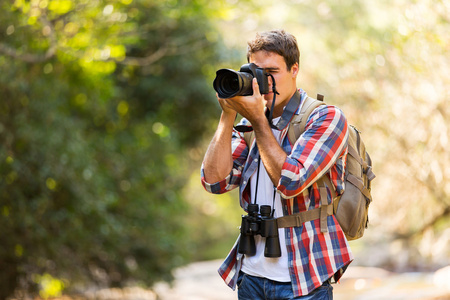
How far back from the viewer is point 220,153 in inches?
81.4

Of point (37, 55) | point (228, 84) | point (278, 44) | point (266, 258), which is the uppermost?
point (37, 55)

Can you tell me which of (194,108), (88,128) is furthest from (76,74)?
(194,108)

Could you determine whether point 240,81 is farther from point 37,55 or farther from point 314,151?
point 37,55

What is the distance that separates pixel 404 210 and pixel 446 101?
3.90 m

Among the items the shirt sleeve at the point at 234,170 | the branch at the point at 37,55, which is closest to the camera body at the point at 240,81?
the shirt sleeve at the point at 234,170

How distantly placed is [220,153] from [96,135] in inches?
216

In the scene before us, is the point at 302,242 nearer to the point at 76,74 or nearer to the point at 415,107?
the point at 76,74

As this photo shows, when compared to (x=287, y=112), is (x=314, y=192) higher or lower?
lower

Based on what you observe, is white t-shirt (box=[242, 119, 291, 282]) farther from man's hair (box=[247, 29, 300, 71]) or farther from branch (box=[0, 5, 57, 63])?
branch (box=[0, 5, 57, 63])

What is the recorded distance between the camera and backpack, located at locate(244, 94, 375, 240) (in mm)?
1926

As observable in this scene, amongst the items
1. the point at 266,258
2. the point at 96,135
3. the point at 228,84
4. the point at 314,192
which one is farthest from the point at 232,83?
the point at 96,135

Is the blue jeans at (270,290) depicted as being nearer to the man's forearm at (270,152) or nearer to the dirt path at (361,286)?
the man's forearm at (270,152)

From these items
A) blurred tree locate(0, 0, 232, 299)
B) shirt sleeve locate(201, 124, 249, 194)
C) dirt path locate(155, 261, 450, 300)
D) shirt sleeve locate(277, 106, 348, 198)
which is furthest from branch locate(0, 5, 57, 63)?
shirt sleeve locate(277, 106, 348, 198)

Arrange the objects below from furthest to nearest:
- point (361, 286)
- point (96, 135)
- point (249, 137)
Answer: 1. point (361, 286)
2. point (96, 135)
3. point (249, 137)
